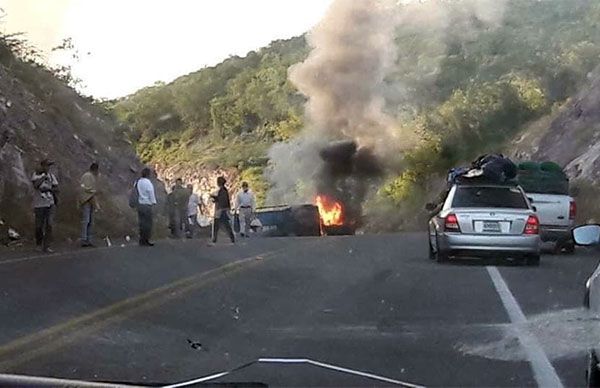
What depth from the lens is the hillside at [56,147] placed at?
28125 mm

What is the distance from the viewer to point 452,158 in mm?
66812

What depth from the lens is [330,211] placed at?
5725 cm

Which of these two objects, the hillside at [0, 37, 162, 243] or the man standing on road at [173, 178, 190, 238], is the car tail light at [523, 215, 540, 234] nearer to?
the hillside at [0, 37, 162, 243]

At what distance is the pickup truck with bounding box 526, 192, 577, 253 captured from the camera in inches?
993

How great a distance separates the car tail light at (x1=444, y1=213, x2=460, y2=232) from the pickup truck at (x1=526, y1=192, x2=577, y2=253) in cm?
490

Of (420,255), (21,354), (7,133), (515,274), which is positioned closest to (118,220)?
(7,133)

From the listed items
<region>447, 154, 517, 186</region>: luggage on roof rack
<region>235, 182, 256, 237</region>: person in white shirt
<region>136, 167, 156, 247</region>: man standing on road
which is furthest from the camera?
<region>235, 182, 256, 237</region>: person in white shirt

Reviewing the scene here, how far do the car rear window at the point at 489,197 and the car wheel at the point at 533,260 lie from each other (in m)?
0.95

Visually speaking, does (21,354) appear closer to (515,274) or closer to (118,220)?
(515,274)

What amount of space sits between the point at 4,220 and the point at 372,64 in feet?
119

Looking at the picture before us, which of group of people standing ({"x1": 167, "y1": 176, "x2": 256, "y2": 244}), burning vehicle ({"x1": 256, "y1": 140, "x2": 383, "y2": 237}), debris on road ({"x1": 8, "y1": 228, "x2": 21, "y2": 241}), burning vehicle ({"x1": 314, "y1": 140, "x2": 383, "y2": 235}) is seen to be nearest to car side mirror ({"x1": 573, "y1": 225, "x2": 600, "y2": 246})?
debris on road ({"x1": 8, "y1": 228, "x2": 21, "y2": 241})

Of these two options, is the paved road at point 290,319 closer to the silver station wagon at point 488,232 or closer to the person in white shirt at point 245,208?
the silver station wagon at point 488,232

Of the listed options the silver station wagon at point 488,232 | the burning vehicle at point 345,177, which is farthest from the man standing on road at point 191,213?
the burning vehicle at point 345,177

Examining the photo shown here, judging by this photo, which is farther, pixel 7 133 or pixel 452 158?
pixel 452 158
